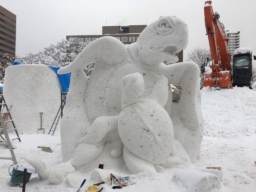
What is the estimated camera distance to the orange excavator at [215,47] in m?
13.2

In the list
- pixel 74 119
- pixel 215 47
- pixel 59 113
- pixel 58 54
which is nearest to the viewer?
pixel 74 119

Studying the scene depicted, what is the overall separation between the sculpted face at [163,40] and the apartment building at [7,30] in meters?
12.3

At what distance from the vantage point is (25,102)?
880cm

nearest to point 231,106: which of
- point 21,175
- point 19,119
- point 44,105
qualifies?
point 44,105

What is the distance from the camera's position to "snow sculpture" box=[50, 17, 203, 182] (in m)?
3.22

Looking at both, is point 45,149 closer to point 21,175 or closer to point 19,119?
point 21,175

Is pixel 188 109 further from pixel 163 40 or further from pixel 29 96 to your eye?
pixel 29 96

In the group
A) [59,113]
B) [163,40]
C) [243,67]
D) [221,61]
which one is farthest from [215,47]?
[163,40]

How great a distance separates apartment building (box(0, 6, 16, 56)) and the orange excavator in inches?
404

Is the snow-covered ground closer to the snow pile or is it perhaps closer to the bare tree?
the snow pile

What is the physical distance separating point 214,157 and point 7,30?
14801 mm

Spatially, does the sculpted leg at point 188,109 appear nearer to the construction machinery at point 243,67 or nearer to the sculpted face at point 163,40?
the sculpted face at point 163,40

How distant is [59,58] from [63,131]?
1856 cm

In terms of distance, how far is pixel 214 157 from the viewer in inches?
184
